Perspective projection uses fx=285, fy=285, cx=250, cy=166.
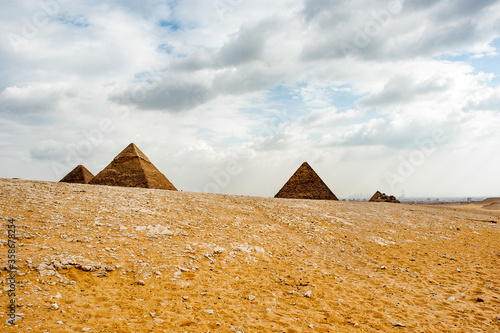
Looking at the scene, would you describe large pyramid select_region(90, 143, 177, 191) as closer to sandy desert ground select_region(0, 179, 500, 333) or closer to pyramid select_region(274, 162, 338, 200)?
sandy desert ground select_region(0, 179, 500, 333)

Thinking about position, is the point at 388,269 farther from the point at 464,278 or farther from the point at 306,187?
the point at 306,187

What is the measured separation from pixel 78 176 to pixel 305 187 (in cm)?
2338

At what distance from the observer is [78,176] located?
29.9 metres

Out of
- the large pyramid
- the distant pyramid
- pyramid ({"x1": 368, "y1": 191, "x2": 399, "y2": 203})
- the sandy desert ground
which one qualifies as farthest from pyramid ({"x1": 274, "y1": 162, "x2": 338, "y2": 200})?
the distant pyramid

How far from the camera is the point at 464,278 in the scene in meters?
8.48

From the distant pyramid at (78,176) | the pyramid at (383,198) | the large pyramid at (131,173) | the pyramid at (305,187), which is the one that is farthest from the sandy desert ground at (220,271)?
the distant pyramid at (78,176)

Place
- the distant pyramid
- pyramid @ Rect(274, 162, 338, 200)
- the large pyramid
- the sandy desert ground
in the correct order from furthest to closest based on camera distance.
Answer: the distant pyramid, pyramid @ Rect(274, 162, 338, 200), the large pyramid, the sandy desert ground

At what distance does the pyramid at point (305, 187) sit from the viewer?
25.2 meters

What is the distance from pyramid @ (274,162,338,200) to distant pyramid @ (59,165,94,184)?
20.1 metres

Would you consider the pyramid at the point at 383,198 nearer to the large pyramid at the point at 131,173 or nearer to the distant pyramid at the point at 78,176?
the large pyramid at the point at 131,173

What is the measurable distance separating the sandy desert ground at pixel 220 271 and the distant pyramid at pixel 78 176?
1941cm

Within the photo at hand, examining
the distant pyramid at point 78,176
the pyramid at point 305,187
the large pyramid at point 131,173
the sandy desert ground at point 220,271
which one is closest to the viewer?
the sandy desert ground at point 220,271

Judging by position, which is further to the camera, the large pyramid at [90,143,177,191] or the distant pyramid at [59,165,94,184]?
the distant pyramid at [59,165,94,184]

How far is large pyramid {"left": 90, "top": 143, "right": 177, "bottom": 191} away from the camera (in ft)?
71.8
